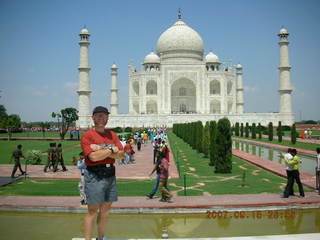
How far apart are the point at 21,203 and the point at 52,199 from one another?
46 centimetres

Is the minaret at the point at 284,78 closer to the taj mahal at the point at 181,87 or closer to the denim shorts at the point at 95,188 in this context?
the taj mahal at the point at 181,87

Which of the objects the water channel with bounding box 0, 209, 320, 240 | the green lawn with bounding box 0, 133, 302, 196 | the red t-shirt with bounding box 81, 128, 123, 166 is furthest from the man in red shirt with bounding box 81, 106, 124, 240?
the green lawn with bounding box 0, 133, 302, 196

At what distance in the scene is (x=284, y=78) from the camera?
33438 millimetres

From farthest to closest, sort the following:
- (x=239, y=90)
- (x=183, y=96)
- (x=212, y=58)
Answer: (x=212, y=58) < (x=183, y=96) < (x=239, y=90)

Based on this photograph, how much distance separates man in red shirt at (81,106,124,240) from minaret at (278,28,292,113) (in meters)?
33.0

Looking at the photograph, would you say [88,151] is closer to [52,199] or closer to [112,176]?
[112,176]

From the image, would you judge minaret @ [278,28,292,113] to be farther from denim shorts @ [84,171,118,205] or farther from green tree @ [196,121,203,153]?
denim shorts @ [84,171,118,205]

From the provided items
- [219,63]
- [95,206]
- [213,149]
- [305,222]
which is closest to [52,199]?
[95,206]

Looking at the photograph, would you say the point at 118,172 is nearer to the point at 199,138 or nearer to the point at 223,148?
the point at 223,148

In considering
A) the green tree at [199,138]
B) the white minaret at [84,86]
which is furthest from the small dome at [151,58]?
the green tree at [199,138]

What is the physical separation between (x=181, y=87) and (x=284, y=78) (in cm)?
1188

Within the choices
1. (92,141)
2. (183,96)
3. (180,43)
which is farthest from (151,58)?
(92,141)

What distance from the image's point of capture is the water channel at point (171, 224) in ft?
12.9

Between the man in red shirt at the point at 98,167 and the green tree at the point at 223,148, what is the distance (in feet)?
18.6
